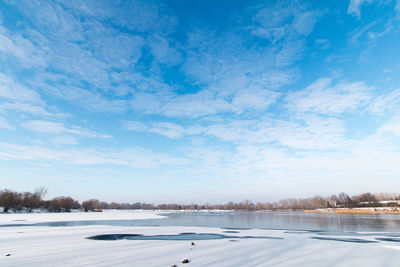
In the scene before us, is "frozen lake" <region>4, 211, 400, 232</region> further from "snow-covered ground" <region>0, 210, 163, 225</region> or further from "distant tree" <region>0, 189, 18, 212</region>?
"distant tree" <region>0, 189, 18, 212</region>

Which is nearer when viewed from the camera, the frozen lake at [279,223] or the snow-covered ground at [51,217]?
the frozen lake at [279,223]

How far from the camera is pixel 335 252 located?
32.0 ft

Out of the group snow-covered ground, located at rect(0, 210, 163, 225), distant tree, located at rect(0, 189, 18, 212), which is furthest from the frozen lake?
distant tree, located at rect(0, 189, 18, 212)

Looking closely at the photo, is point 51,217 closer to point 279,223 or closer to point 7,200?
point 7,200

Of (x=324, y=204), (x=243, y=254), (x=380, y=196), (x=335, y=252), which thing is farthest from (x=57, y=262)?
(x=380, y=196)

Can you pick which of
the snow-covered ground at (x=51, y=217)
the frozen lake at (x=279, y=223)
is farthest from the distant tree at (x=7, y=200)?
the frozen lake at (x=279, y=223)

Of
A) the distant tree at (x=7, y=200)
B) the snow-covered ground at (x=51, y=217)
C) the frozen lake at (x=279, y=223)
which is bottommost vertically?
the frozen lake at (x=279, y=223)

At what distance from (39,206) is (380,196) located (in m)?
195

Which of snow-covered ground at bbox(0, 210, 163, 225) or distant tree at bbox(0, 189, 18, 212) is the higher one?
distant tree at bbox(0, 189, 18, 212)

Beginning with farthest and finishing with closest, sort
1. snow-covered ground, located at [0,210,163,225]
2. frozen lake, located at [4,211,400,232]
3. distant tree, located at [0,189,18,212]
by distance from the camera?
distant tree, located at [0,189,18,212] → snow-covered ground, located at [0,210,163,225] → frozen lake, located at [4,211,400,232]

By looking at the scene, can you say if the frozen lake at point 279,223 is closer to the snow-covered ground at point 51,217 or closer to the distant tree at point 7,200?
the snow-covered ground at point 51,217

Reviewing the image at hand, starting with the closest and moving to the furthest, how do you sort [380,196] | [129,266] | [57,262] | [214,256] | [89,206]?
[129,266] → [57,262] → [214,256] → [89,206] → [380,196]

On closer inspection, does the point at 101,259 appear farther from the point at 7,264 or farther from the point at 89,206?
the point at 89,206

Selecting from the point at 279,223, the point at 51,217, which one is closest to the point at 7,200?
the point at 51,217
